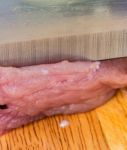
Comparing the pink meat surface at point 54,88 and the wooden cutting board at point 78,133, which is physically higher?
the pink meat surface at point 54,88

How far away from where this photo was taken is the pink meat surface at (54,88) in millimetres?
963

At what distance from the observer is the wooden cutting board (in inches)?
40.1

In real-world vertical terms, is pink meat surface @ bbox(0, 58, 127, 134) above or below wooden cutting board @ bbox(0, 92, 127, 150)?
above

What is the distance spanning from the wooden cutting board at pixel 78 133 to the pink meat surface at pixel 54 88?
0.02 metres

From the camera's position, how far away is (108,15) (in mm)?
994

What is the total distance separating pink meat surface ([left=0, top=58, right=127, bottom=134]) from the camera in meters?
0.96

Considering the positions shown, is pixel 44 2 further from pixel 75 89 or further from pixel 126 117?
pixel 126 117

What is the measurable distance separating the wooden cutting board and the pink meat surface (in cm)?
2

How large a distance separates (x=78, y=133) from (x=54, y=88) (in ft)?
0.44

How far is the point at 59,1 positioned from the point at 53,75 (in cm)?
17

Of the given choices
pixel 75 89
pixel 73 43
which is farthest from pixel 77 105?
pixel 73 43

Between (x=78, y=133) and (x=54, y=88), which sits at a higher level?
(x=54, y=88)

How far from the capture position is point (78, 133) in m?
1.04

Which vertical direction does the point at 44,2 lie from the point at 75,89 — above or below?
above
